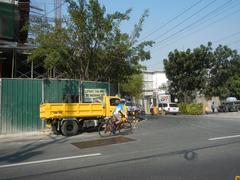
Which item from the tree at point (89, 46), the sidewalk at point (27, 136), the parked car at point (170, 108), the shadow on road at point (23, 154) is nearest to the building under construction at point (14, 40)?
the tree at point (89, 46)

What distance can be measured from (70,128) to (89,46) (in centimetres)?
701

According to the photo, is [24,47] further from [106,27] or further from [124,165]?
[124,165]

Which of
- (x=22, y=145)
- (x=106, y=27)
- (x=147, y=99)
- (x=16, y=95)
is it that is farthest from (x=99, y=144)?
(x=147, y=99)

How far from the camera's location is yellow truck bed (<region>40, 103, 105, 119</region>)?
17484 mm

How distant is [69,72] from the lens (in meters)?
25.3

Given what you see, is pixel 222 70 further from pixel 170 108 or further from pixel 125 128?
pixel 125 128

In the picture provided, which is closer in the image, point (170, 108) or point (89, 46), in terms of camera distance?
point (89, 46)

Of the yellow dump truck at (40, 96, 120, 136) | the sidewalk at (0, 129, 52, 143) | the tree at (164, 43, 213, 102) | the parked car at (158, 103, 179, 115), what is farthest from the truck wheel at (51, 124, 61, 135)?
the tree at (164, 43, 213, 102)

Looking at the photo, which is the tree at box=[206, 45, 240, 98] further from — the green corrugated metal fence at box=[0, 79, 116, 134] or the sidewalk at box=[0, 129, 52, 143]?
the sidewalk at box=[0, 129, 52, 143]

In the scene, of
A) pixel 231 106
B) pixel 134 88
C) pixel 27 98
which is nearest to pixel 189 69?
pixel 231 106

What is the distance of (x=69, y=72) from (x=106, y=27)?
205 inches

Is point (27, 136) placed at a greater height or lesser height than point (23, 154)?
greater

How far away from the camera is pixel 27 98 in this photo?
1923 cm

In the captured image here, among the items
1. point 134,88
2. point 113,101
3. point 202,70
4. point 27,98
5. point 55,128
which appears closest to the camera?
point 55,128
